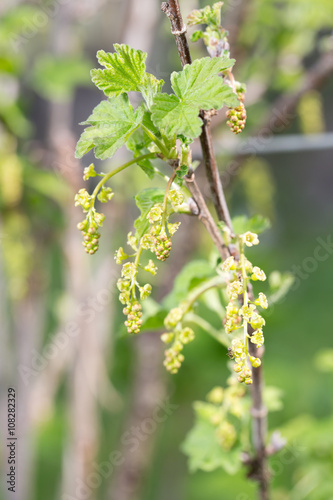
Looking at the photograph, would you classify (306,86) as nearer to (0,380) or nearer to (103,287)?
(103,287)

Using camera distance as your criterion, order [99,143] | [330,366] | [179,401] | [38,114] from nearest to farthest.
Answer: [99,143] → [330,366] → [179,401] → [38,114]

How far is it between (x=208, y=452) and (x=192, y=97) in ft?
1.44

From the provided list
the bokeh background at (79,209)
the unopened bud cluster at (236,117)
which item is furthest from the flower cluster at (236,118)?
the bokeh background at (79,209)

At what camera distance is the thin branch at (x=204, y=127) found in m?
0.40

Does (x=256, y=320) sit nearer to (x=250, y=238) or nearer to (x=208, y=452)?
(x=250, y=238)

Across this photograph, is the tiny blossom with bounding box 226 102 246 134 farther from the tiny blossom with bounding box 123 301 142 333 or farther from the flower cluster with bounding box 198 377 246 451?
the flower cluster with bounding box 198 377 246 451

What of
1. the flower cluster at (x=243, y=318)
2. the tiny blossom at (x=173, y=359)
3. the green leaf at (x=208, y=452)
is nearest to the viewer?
the flower cluster at (x=243, y=318)

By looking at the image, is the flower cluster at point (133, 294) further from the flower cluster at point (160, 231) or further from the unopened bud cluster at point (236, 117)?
the unopened bud cluster at point (236, 117)

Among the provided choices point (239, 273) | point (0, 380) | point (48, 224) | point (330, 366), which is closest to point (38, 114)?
point (48, 224)

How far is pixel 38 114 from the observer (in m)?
4.55

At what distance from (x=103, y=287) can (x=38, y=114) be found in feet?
11.4

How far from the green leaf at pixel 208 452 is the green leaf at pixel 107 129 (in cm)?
39

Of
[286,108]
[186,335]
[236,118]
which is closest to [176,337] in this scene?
[186,335]

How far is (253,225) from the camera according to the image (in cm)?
53
